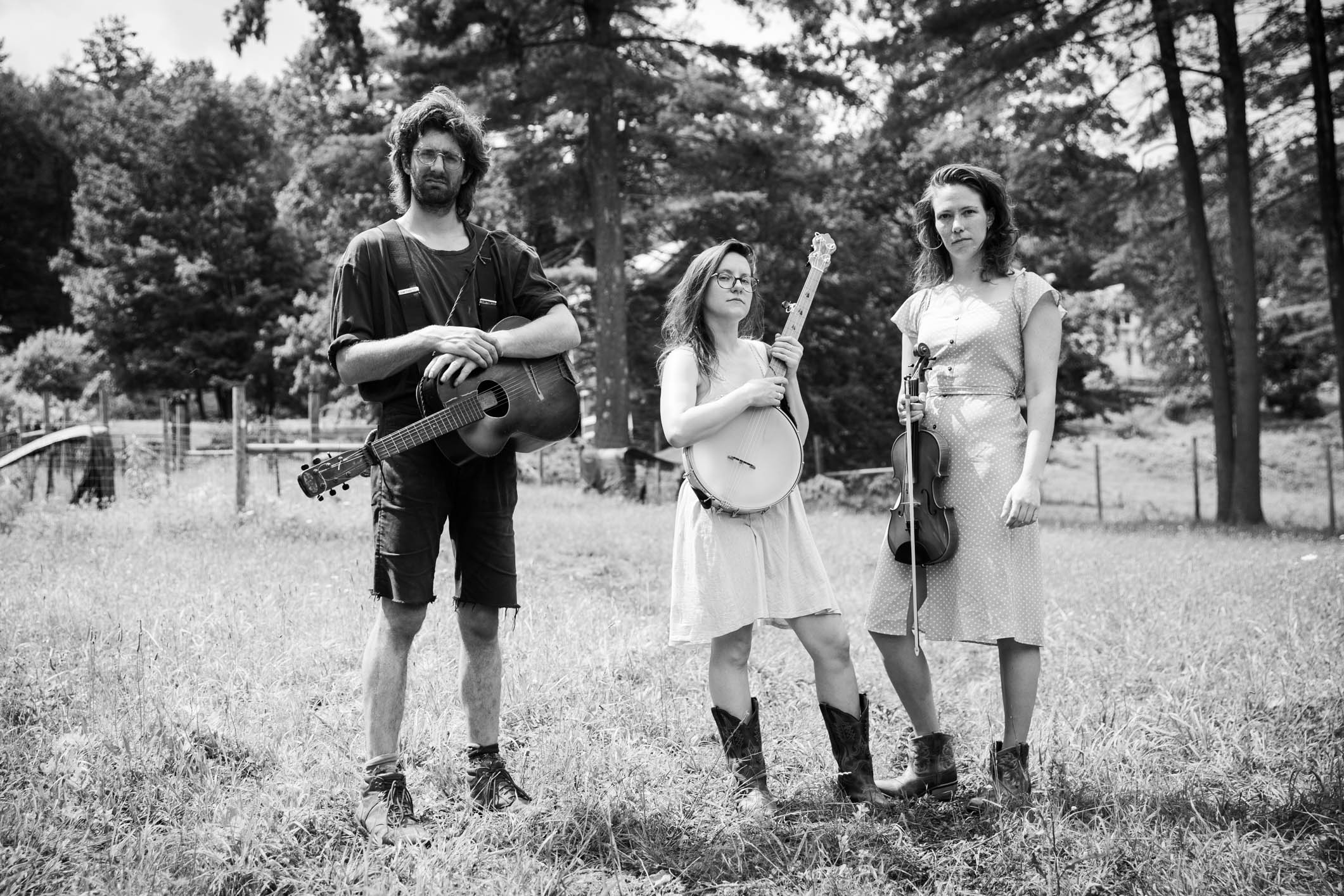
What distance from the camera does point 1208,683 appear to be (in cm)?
476

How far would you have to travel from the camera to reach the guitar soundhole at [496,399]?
322 cm

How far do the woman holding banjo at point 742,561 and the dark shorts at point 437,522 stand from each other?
571 millimetres

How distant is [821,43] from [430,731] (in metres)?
13.9

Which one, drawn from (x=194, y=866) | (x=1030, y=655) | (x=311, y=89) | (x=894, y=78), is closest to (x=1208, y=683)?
(x=1030, y=655)

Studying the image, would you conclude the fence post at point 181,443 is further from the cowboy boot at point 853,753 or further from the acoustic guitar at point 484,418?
the cowboy boot at point 853,753

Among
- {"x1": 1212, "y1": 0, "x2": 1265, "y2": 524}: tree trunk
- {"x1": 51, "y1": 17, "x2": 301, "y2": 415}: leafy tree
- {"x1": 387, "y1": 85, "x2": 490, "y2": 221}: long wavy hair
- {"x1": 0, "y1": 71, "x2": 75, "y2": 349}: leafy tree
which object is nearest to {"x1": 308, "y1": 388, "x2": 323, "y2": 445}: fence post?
{"x1": 51, "y1": 17, "x2": 301, "y2": 415}: leafy tree

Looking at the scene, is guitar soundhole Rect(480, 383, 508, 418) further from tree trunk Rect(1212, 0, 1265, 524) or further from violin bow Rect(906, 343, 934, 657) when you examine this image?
tree trunk Rect(1212, 0, 1265, 524)

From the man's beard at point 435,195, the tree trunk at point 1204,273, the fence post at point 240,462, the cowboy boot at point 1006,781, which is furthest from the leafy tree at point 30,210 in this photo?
the cowboy boot at point 1006,781

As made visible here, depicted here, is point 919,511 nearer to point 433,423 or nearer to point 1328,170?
point 433,423

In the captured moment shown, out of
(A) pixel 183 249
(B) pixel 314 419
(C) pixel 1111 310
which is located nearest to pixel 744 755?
(B) pixel 314 419

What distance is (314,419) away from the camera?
20.9m

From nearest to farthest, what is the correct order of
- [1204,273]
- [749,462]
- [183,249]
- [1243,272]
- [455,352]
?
1. [455,352]
2. [749,462]
3. [1243,272]
4. [1204,273]
5. [183,249]

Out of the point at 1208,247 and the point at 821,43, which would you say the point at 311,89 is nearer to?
the point at 821,43

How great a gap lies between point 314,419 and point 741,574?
19.1 meters
